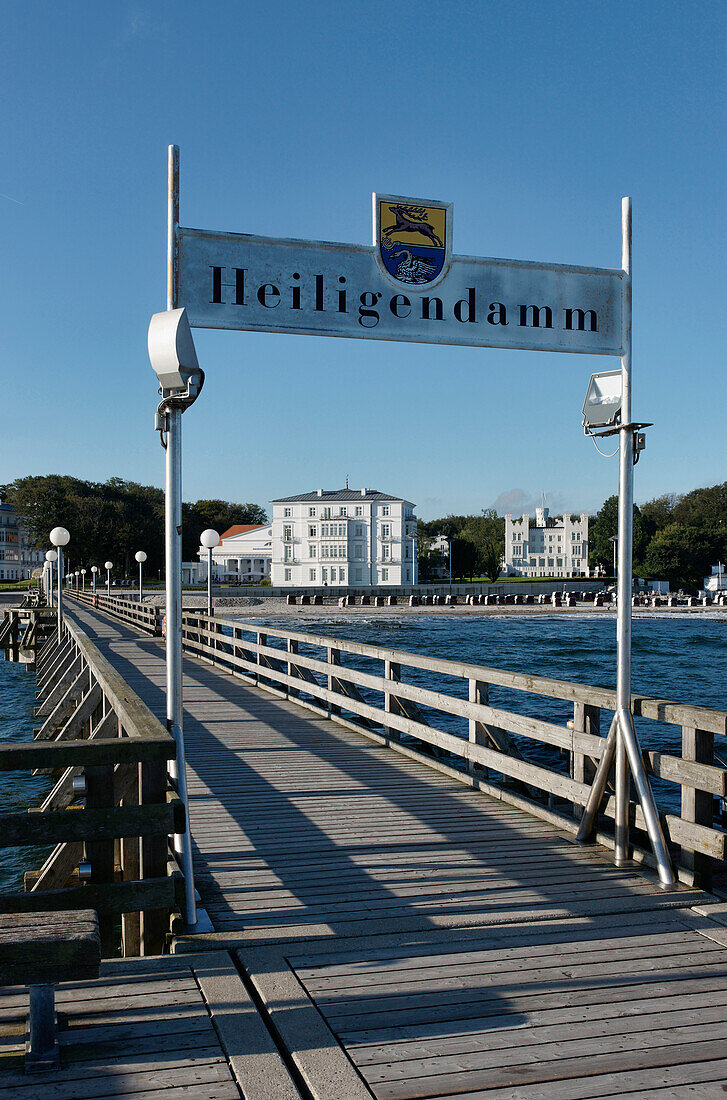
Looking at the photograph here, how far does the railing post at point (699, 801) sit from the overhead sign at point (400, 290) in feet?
7.82

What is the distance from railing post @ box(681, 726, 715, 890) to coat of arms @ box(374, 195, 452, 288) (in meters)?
2.98

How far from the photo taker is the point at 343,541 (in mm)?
89438

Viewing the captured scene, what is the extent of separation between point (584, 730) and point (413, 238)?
326 centimetres

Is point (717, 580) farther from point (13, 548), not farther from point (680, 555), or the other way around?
point (13, 548)

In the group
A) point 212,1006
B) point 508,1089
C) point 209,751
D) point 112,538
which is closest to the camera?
point 508,1089

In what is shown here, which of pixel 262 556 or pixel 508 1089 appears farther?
pixel 262 556

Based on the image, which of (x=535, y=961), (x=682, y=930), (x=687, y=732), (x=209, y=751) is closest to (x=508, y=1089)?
(x=535, y=961)

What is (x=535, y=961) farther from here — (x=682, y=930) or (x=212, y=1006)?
(x=212, y=1006)

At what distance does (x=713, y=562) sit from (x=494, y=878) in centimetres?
11623

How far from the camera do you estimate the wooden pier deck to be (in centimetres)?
269

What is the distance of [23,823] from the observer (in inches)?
135

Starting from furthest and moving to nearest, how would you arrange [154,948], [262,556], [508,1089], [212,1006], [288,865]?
[262,556], [288,865], [154,948], [212,1006], [508,1089]

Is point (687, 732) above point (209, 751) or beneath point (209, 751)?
above

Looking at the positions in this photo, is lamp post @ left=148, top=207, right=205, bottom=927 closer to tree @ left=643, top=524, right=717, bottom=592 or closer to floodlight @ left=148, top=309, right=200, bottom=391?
floodlight @ left=148, top=309, right=200, bottom=391
